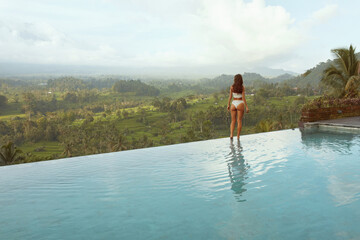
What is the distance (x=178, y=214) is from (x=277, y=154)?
10.2 ft

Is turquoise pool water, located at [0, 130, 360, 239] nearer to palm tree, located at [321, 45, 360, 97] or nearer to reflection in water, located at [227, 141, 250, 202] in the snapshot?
reflection in water, located at [227, 141, 250, 202]

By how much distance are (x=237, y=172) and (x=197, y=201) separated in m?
1.24

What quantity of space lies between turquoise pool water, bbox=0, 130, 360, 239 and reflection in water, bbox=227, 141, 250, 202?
1 cm

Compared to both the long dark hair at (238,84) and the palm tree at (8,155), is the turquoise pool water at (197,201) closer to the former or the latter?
the long dark hair at (238,84)

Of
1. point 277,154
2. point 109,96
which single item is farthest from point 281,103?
point 277,154

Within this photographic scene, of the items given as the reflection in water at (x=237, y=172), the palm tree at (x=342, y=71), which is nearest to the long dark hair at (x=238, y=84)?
the reflection in water at (x=237, y=172)

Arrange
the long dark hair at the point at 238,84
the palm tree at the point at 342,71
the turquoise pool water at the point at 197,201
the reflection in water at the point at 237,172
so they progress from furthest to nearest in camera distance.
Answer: the palm tree at the point at 342,71 → the long dark hair at the point at 238,84 → the reflection in water at the point at 237,172 → the turquoise pool water at the point at 197,201

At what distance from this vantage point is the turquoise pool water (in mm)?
1978

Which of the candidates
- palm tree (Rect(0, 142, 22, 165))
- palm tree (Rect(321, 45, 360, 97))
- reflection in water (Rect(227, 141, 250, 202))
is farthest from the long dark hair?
palm tree (Rect(0, 142, 22, 165))

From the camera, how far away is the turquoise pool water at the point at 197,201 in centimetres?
198

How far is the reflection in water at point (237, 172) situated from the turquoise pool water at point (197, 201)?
0.04 ft

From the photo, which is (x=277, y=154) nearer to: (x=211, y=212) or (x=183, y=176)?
(x=183, y=176)

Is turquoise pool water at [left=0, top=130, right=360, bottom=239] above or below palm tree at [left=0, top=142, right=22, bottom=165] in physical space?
Answer: above

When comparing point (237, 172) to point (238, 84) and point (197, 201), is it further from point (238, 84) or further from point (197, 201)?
point (238, 84)
